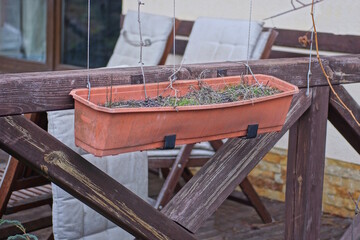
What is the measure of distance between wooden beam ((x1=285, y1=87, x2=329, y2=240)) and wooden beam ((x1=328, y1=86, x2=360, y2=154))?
10 cm

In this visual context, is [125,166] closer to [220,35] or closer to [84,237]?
[84,237]

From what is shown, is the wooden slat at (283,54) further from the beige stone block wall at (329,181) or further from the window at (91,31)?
the window at (91,31)

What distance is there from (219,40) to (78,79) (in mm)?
2443

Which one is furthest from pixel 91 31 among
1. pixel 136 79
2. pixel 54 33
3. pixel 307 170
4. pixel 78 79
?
pixel 78 79

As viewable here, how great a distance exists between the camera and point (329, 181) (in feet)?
15.4

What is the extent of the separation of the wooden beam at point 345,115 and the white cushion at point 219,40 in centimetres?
109

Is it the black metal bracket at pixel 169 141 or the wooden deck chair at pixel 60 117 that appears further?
the wooden deck chair at pixel 60 117

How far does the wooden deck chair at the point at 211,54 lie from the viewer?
4.17m

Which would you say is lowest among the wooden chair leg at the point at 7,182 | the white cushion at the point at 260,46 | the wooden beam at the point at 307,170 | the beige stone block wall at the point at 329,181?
the beige stone block wall at the point at 329,181

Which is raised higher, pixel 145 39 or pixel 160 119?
pixel 160 119

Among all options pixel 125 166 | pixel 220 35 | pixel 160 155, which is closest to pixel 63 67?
pixel 220 35

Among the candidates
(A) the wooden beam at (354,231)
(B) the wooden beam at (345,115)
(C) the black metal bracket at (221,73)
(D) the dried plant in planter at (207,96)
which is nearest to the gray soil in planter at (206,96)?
(D) the dried plant in planter at (207,96)

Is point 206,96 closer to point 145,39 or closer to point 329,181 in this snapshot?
point 329,181

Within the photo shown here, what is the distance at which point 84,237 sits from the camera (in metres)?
3.18
